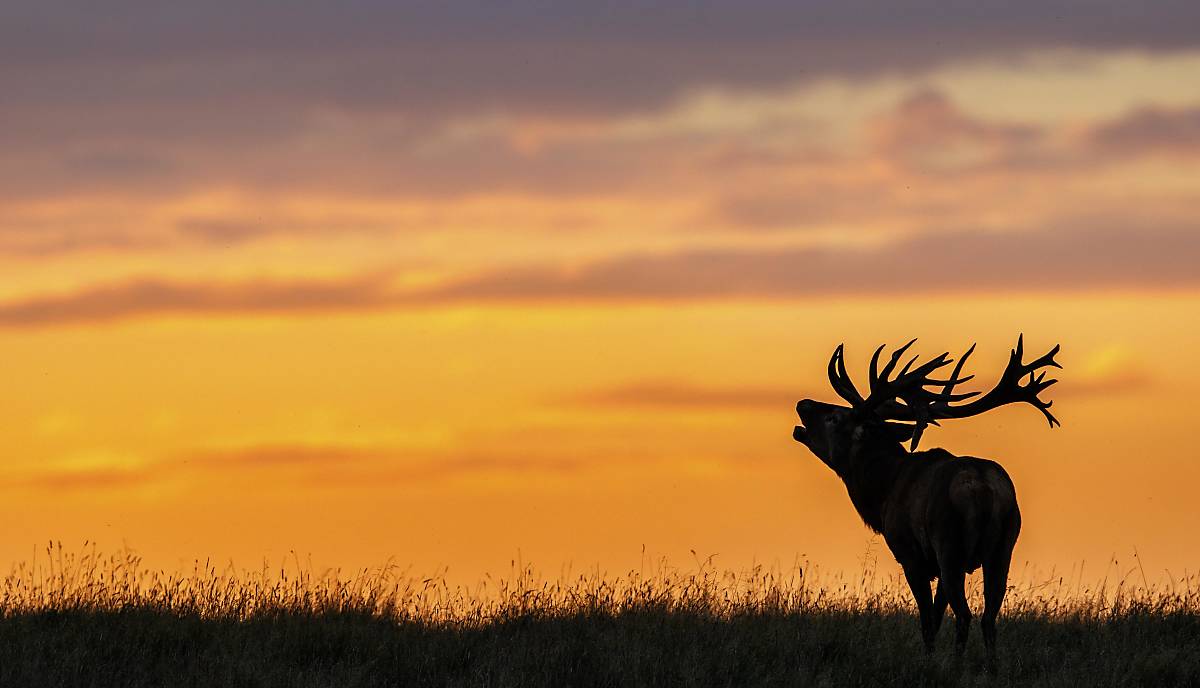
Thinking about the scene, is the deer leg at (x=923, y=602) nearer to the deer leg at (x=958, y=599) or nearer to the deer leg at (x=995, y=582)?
the deer leg at (x=958, y=599)

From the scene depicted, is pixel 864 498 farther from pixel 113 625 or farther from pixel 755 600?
pixel 113 625

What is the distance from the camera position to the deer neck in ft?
47.0

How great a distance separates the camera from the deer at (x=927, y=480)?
12.7 m

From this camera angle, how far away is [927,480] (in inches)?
524

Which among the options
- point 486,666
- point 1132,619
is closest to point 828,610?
point 1132,619

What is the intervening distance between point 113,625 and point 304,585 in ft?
5.75

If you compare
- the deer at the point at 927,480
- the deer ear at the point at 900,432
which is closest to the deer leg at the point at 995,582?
the deer at the point at 927,480

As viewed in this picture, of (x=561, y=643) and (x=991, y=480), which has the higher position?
(x=991, y=480)

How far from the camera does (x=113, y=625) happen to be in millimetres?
12617

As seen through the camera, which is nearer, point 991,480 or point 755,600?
point 991,480

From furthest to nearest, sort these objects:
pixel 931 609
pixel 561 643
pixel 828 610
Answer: pixel 828 610, pixel 931 609, pixel 561 643

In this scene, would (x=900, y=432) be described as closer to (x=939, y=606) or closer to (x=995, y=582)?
(x=939, y=606)

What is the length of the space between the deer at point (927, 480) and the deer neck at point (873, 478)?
0.04 feet

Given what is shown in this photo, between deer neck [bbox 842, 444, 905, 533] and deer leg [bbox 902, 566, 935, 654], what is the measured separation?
1.03m
